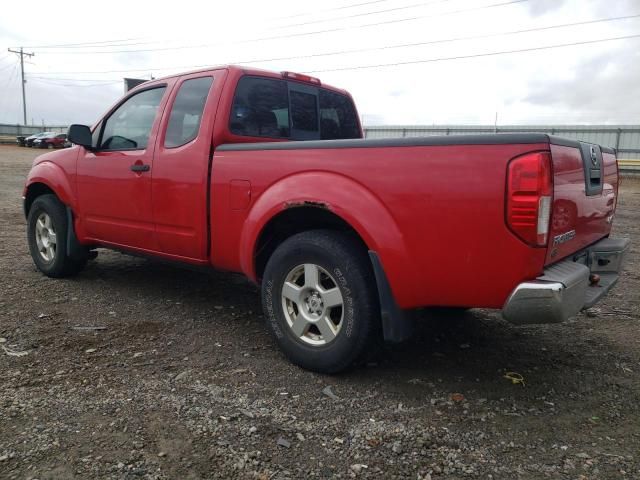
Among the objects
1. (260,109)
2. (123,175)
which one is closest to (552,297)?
(260,109)

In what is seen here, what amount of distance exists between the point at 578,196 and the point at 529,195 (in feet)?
1.99

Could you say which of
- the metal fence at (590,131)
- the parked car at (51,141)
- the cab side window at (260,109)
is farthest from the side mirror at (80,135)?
the parked car at (51,141)

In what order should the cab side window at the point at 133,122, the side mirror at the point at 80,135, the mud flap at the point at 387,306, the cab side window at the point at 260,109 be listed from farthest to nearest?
the side mirror at the point at 80,135
the cab side window at the point at 133,122
the cab side window at the point at 260,109
the mud flap at the point at 387,306

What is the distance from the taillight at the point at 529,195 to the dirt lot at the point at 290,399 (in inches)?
40.2

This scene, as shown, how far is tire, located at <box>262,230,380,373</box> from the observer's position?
9.73 ft

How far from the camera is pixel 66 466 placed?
90.6 inches

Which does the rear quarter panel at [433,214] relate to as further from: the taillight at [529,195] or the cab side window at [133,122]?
the cab side window at [133,122]

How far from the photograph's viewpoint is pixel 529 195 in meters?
2.42

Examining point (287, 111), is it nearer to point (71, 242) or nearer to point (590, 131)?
point (71, 242)

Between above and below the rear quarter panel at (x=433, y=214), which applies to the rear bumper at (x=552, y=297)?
below

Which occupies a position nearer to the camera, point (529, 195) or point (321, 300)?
point (529, 195)

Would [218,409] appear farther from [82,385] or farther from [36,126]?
[36,126]

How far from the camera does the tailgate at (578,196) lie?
257 centimetres

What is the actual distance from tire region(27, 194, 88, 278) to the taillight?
4192 millimetres
